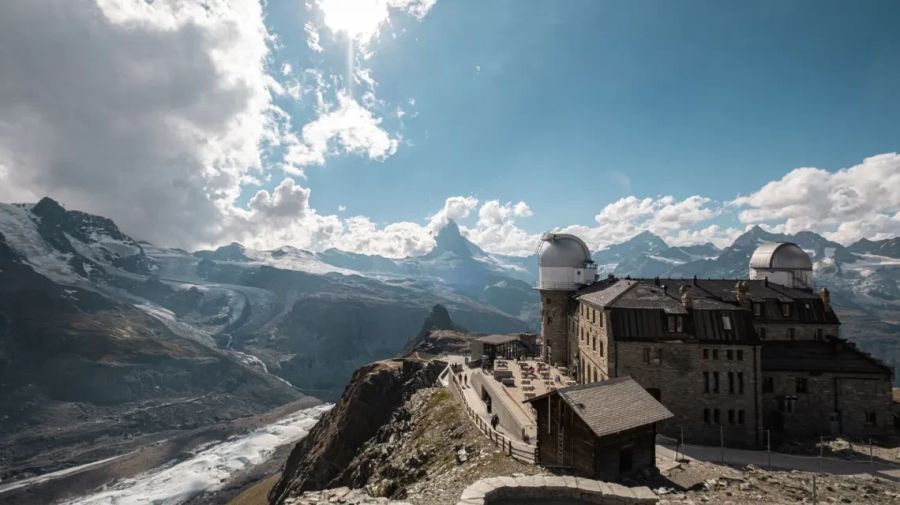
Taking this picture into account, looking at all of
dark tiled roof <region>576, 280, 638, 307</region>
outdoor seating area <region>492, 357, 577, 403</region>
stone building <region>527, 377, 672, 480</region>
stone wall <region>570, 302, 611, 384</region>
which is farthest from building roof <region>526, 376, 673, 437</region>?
dark tiled roof <region>576, 280, 638, 307</region>

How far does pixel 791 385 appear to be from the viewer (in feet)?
165

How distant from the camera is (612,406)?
94.5ft

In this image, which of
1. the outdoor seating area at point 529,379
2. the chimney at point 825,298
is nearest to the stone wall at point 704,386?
the outdoor seating area at point 529,379

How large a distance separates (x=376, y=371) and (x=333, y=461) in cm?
2134

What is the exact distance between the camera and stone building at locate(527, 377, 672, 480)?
27.4 metres

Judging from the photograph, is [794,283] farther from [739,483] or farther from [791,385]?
[739,483]

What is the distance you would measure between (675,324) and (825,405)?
19.2m

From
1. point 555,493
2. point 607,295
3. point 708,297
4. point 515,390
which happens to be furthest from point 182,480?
point 555,493

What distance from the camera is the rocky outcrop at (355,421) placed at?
287ft

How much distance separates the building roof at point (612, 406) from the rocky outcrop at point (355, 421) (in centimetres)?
5569

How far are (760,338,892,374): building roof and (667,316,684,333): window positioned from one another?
Result: 10378 mm

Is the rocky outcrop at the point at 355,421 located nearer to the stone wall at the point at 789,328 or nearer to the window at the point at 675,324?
the window at the point at 675,324

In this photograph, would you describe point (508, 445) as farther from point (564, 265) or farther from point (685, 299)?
point (564, 265)

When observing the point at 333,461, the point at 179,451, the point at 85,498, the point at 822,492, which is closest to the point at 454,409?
the point at 822,492
